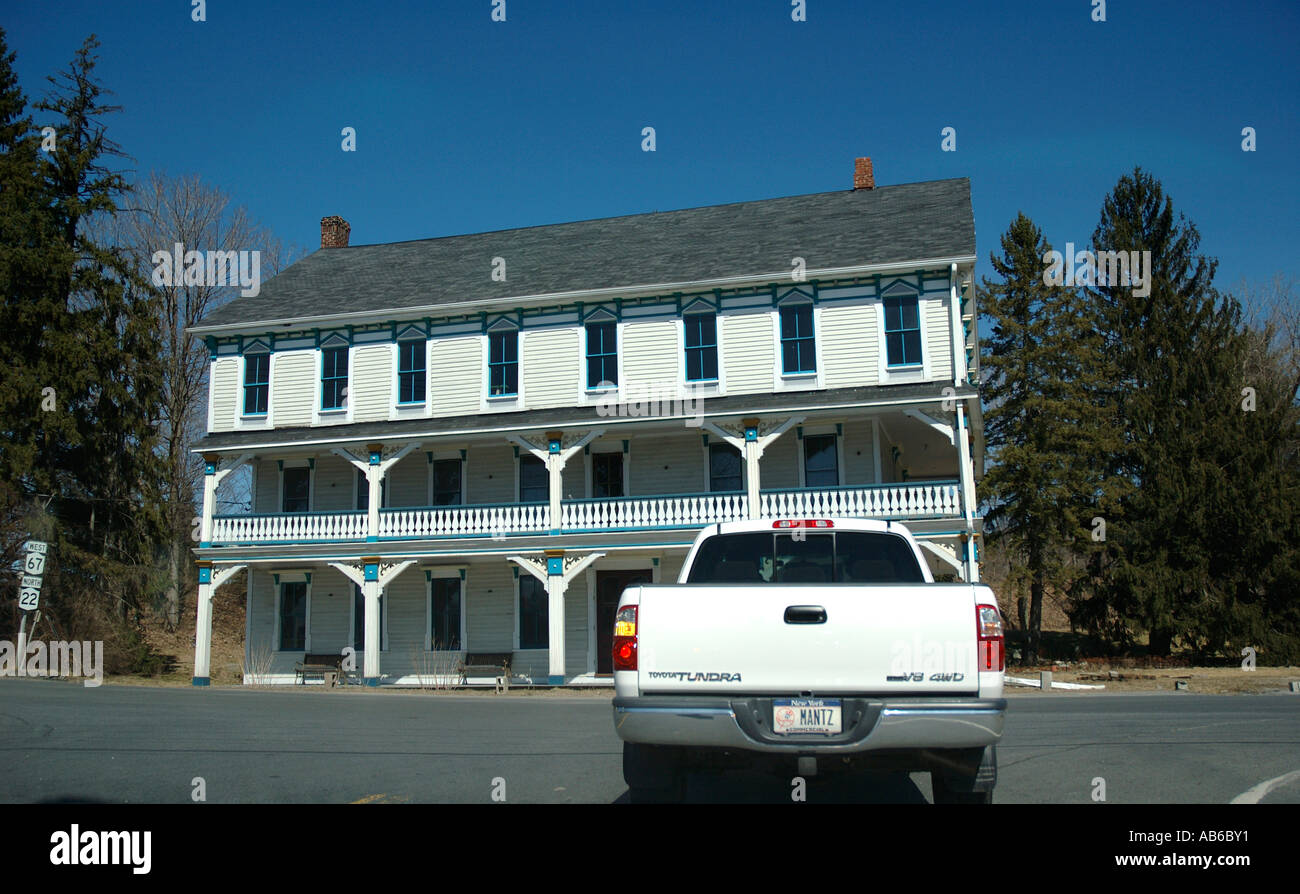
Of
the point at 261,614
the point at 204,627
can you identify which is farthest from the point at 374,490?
the point at 261,614

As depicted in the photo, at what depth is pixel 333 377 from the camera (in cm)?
2753

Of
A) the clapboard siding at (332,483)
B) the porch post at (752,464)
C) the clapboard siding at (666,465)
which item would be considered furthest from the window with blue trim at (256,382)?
the porch post at (752,464)

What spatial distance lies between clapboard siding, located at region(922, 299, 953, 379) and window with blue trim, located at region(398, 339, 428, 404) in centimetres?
1271

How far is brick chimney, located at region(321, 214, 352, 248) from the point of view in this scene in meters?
33.6

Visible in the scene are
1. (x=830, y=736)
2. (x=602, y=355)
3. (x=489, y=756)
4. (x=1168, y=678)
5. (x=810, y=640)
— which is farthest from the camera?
(x=602, y=355)

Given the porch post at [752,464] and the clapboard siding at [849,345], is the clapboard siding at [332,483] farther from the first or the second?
the clapboard siding at [849,345]

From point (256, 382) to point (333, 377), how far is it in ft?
7.50

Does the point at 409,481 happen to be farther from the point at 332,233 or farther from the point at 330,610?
the point at 332,233

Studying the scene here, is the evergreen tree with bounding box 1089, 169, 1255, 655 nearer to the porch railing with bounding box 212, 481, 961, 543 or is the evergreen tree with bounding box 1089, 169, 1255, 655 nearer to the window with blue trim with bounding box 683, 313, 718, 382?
the porch railing with bounding box 212, 481, 961, 543

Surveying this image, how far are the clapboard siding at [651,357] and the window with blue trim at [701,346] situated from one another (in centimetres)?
32
